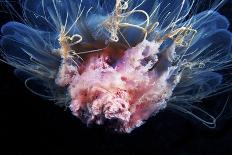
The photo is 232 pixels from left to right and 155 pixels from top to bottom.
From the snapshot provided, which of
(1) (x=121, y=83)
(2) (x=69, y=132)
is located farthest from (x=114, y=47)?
(2) (x=69, y=132)

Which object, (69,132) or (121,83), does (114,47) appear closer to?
(121,83)

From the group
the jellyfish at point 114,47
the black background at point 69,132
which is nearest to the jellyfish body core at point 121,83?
the jellyfish at point 114,47

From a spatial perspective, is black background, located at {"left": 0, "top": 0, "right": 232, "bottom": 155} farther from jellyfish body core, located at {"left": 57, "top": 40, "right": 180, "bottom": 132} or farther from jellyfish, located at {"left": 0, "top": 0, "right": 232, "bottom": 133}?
jellyfish body core, located at {"left": 57, "top": 40, "right": 180, "bottom": 132}

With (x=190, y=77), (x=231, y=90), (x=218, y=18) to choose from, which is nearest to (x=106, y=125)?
(x=190, y=77)

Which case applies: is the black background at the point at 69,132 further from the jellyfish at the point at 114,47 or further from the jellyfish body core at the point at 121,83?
the jellyfish body core at the point at 121,83

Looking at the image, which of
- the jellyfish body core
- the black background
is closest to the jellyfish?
the jellyfish body core

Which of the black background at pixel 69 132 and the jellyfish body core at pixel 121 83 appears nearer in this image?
the jellyfish body core at pixel 121 83
